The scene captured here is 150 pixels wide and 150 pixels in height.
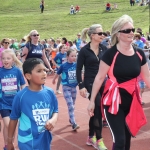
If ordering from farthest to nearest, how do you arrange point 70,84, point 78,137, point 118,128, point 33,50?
point 33,50, point 70,84, point 78,137, point 118,128

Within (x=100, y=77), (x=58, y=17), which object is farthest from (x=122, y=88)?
(x=58, y=17)

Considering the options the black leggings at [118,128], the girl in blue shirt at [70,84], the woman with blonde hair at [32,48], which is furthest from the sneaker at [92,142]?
the woman with blonde hair at [32,48]

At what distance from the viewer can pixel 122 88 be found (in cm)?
420

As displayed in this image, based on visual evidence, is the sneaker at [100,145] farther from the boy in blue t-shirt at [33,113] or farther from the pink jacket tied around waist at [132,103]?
the boy in blue t-shirt at [33,113]

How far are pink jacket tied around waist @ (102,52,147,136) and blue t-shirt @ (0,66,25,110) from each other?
175cm

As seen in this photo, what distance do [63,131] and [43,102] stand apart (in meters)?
3.31

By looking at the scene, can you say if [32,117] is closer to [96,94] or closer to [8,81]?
[96,94]

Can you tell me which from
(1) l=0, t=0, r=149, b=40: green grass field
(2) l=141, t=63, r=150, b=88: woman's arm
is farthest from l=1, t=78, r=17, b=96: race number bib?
(1) l=0, t=0, r=149, b=40: green grass field

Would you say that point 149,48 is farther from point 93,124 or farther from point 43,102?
point 43,102

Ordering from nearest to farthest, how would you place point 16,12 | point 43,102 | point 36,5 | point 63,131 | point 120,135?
point 43,102
point 120,135
point 63,131
point 16,12
point 36,5

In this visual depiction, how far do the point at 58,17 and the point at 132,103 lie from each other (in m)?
41.9

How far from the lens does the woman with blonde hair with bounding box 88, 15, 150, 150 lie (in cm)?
415

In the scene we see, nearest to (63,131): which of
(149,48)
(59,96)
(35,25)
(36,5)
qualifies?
(59,96)

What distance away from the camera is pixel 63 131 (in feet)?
22.8
